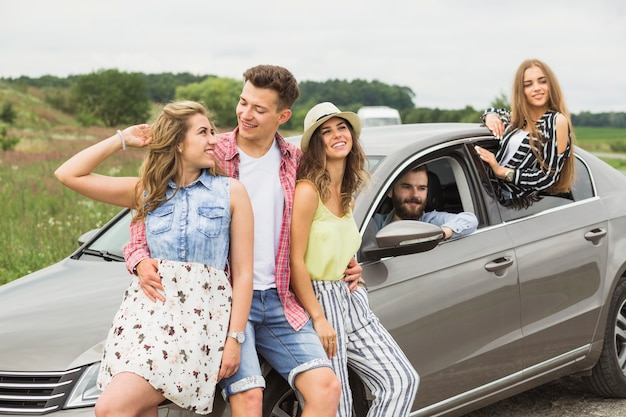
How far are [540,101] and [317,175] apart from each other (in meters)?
2.13

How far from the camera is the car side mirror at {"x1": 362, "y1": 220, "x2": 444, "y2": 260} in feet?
13.1

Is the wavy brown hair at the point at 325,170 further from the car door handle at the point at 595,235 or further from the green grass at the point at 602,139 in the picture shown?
the green grass at the point at 602,139

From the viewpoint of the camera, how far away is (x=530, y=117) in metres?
5.29

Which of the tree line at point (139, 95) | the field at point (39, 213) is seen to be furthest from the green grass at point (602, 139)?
the field at point (39, 213)

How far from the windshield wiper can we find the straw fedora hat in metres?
1.29

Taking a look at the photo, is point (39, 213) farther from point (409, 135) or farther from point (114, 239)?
point (409, 135)

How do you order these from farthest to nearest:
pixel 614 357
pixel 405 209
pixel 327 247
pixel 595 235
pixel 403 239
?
pixel 614 357 < pixel 595 235 < pixel 405 209 < pixel 403 239 < pixel 327 247

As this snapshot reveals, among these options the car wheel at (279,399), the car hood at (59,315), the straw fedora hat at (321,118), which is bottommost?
the car wheel at (279,399)

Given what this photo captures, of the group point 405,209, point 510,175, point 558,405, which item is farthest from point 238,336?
point 558,405

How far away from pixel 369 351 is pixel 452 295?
745mm

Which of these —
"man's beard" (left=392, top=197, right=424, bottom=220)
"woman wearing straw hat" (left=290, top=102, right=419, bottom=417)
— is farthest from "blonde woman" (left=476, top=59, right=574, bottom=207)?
"woman wearing straw hat" (left=290, top=102, right=419, bottom=417)

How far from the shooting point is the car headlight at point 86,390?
10.7 feet

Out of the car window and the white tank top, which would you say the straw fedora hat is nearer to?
the white tank top

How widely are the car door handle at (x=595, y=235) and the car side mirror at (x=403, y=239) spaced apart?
1486 millimetres
